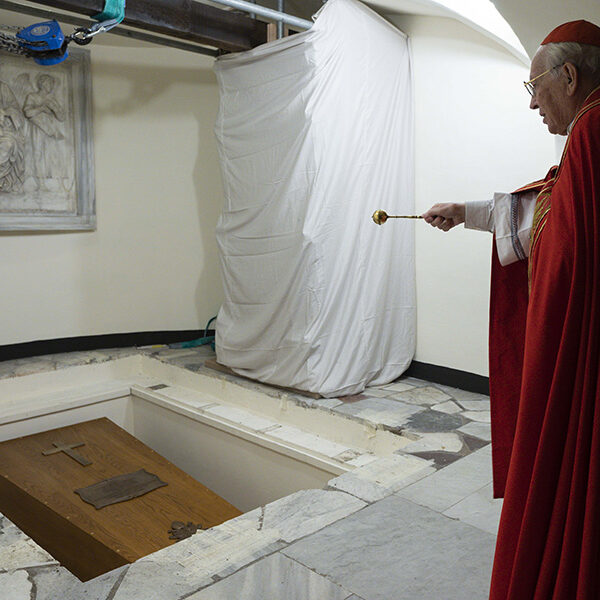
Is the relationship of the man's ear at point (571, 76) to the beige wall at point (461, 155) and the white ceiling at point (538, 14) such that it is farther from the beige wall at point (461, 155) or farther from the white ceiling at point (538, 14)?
A: the beige wall at point (461, 155)

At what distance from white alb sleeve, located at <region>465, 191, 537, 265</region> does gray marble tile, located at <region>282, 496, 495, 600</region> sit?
1.02m

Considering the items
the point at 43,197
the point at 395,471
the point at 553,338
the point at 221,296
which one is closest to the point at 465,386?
the point at 395,471

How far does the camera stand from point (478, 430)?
350 centimetres

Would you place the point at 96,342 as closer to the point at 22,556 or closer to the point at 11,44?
the point at 11,44

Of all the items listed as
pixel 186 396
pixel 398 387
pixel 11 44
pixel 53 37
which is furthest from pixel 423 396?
pixel 11 44

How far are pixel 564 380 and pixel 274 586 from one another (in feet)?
3.87

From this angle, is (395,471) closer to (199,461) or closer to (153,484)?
(153,484)

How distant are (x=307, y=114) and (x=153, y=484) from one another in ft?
7.66

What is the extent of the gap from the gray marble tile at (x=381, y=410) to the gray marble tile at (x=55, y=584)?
1.87m

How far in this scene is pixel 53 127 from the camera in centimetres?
502

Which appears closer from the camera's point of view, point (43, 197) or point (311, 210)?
point (311, 210)

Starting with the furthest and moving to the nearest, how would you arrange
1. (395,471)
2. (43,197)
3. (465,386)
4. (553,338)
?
1. (43,197)
2. (465,386)
3. (395,471)
4. (553,338)

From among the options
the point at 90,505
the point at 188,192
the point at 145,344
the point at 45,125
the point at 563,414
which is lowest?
the point at 90,505

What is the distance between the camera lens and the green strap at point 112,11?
3535mm
